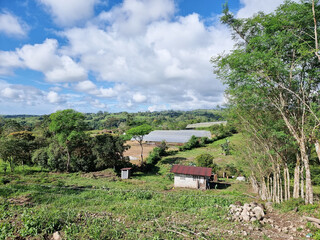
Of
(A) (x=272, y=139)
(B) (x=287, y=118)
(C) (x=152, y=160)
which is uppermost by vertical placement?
(B) (x=287, y=118)

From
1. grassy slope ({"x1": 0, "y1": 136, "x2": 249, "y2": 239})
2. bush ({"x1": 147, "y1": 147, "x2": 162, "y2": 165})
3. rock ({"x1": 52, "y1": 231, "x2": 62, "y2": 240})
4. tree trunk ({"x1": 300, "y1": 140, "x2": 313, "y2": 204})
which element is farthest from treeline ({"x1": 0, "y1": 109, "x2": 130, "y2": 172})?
tree trunk ({"x1": 300, "y1": 140, "x2": 313, "y2": 204})

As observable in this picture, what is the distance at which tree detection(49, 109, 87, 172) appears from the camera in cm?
2059

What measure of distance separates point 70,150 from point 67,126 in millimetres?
3822

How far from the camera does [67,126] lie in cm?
2103

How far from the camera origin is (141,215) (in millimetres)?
8086

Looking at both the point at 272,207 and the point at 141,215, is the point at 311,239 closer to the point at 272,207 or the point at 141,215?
the point at 272,207

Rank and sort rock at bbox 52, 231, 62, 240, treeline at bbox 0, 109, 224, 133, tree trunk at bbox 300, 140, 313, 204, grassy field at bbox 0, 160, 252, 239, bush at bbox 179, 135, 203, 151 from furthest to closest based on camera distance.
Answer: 1. treeline at bbox 0, 109, 224, 133
2. bush at bbox 179, 135, 203, 151
3. tree trunk at bbox 300, 140, 313, 204
4. grassy field at bbox 0, 160, 252, 239
5. rock at bbox 52, 231, 62, 240

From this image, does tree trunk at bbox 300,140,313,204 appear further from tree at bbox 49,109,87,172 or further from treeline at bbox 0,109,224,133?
tree at bbox 49,109,87,172

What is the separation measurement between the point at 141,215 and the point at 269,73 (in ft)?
31.4

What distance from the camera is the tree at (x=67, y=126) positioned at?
20.6 meters

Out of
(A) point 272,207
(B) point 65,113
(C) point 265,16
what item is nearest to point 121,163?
(B) point 65,113

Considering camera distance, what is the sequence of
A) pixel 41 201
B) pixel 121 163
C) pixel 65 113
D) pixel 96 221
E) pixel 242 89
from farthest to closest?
pixel 121 163 → pixel 65 113 → pixel 41 201 → pixel 242 89 → pixel 96 221

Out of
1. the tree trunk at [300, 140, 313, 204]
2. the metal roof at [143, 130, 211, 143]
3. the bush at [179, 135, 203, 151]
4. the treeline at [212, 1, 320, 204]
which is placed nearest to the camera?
the treeline at [212, 1, 320, 204]

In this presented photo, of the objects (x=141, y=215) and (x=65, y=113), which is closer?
(x=141, y=215)
